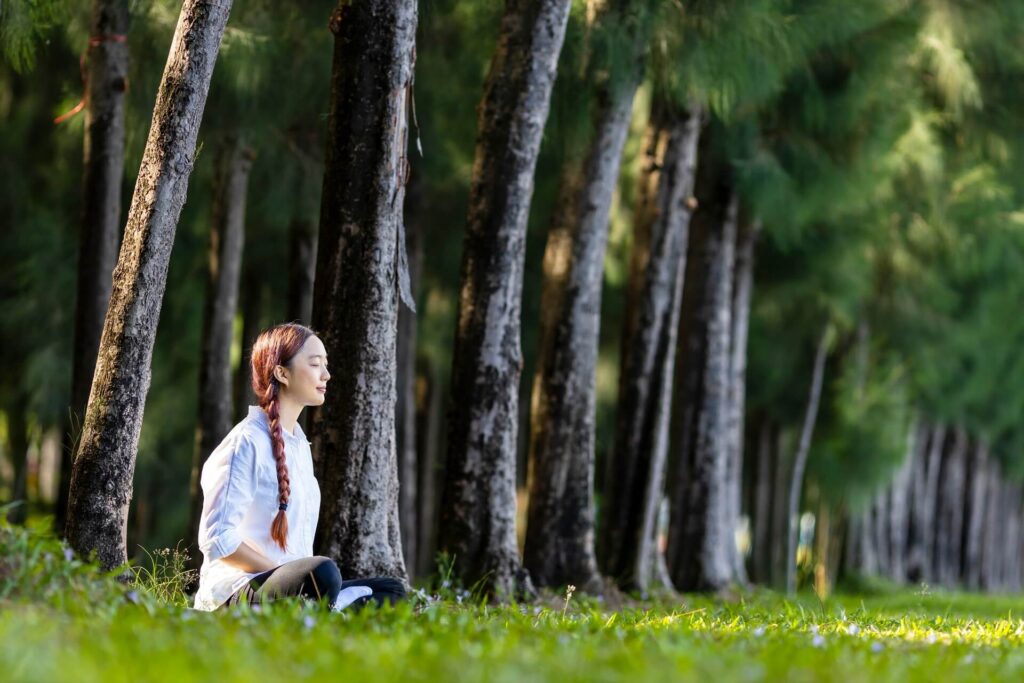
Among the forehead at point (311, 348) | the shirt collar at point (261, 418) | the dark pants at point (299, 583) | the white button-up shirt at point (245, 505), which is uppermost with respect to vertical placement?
the forehead at point (311, 348)

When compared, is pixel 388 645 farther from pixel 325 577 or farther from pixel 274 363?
pixel 274 363

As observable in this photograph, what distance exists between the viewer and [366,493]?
7938 mm

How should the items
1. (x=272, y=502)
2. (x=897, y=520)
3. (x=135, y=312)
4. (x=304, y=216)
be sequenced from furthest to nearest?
(x=897, y=520) → (x=304, y=216) → (x=135, y=312) → (x=272, y=502)

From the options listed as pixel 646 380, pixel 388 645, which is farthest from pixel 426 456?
pixel 388 645

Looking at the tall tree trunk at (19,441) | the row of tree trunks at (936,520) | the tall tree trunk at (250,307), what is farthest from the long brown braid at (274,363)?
the row of tree trunks at (936,520)

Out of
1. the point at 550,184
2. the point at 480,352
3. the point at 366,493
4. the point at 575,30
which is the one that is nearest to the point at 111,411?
the point at 366,493

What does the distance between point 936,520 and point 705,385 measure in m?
20.5

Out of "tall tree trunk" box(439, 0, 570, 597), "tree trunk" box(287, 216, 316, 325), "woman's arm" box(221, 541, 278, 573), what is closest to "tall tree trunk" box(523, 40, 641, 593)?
A: "tall tree trunk" box(439, 0, 570, 597)

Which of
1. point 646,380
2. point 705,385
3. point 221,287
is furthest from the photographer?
point 705,385

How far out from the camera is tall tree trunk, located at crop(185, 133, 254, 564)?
1380cm

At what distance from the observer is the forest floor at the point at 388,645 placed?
401cm

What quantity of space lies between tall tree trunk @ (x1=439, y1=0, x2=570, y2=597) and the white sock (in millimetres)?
3472

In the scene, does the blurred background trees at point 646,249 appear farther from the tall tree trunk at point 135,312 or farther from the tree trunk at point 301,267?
the tall tree trunk at point 135,312

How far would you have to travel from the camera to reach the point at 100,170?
1116cm
